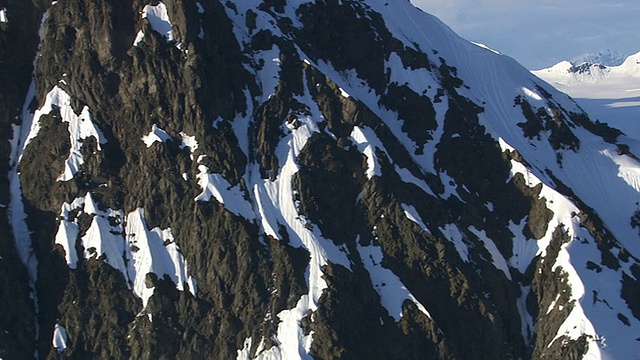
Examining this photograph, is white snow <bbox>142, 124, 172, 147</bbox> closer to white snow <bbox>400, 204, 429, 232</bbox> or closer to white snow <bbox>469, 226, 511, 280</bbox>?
white snow <bbox>400, 204, 429, 232</bbox>

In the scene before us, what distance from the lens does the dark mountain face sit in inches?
4195

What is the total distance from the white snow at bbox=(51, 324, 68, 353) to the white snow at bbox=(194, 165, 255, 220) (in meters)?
24.0

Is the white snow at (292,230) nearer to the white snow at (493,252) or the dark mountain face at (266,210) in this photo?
the dark mountain face at (266,210)

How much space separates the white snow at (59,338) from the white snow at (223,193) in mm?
23972

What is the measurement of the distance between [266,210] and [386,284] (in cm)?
1908

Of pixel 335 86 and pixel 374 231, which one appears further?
pixel 335 86

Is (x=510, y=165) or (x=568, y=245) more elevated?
(x=510, y=165)

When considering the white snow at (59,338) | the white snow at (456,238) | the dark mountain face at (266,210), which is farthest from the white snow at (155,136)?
the white snow at (456,238)

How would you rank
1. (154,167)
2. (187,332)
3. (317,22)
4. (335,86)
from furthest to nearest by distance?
1. (317,22)
2. (335,86)
3. (154,167)
4. (187,332)

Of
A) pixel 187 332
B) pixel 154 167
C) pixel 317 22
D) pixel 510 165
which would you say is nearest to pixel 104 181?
pixel 154 167

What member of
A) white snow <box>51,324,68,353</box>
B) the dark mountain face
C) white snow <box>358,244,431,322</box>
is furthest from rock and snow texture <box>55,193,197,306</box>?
white snow <box>358,244,431,322</box>

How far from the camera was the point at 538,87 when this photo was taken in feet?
488

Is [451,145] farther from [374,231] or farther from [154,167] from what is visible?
[154,167]

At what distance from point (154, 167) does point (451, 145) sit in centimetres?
4573
